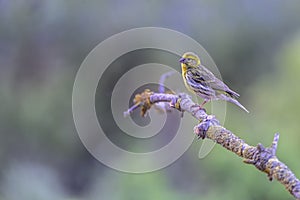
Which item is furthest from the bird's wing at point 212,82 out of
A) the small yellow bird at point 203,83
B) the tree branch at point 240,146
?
the tree branch at point 240,146

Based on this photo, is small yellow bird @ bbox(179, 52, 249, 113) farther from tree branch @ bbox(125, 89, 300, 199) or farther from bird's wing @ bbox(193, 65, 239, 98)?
tree branch @ bbox(125, 89, 300, 199)

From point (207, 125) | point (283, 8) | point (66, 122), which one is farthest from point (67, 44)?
point (207, 125)

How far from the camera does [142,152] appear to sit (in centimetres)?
311

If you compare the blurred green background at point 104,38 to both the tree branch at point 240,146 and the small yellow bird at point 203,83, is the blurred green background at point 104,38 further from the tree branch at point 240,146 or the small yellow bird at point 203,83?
the tree branch at point 240,146

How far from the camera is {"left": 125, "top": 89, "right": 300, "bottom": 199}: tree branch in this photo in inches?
19.8

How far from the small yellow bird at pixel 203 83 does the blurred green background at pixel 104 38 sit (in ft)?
5.65

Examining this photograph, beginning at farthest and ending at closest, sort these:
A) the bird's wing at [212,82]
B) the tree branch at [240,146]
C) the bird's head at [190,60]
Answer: the bird's head at [190,60], the bird's wing at [212,82], the tree branch at [240,146]

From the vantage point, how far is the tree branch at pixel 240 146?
0.50 metres

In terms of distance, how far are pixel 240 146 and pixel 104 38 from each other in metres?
2.92

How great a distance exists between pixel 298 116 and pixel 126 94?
3.47ft

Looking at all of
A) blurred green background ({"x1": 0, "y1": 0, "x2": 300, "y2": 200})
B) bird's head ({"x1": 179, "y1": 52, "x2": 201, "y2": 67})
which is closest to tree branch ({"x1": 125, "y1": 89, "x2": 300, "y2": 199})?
bird's head ({"x1": 179, "y1": 52, "x2": 201, "y2": 67})

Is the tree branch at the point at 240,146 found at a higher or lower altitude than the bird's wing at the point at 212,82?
lower

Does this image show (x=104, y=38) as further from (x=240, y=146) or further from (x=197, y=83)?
(x=240, y=146)

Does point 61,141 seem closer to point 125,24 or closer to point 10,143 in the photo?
point 10,143
